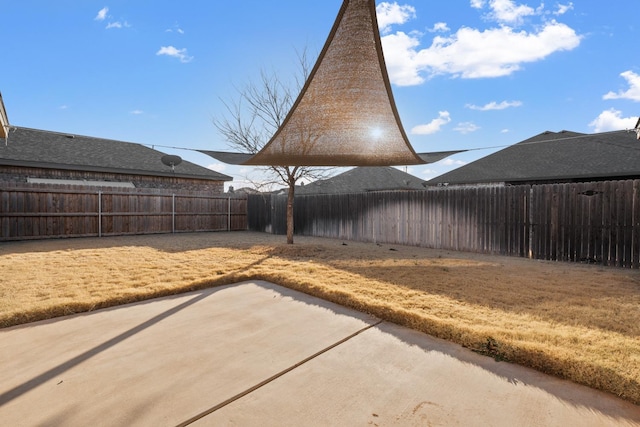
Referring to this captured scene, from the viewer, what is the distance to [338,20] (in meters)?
3.81

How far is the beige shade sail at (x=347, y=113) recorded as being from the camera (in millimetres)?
3971

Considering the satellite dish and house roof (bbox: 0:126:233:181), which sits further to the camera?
the satellite dish

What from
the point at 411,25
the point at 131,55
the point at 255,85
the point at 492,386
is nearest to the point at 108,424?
the point at 492,386

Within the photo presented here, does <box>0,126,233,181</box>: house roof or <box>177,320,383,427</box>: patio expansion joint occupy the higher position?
<box>0,126,233,181</box>: house roof

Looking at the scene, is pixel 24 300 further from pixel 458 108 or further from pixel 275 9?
pixel 458 108

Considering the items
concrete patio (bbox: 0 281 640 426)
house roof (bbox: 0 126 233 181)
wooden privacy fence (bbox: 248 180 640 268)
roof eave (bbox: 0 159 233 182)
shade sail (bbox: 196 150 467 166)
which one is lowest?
concrete patio (bbox: 0 281 640 426)

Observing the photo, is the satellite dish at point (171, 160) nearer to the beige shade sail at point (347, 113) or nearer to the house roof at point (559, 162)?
the beige shade sail at point (347, 113)

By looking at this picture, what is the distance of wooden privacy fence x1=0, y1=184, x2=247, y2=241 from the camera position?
8.80 meters

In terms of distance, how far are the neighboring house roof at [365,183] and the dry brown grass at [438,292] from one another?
14.0 m

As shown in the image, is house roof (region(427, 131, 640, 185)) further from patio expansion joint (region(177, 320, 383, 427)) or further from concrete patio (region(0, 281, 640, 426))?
patio expansion joint (region(177, 320, 383, 427))

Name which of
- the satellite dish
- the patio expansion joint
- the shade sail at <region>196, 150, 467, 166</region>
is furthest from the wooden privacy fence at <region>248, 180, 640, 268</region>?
the satellite dish

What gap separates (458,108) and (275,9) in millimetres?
5299

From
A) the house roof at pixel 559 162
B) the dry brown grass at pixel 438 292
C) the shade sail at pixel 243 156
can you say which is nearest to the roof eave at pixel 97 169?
the dry brown grass at pixel 438 292

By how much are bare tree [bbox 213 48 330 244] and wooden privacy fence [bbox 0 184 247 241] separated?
4272 millimetres
